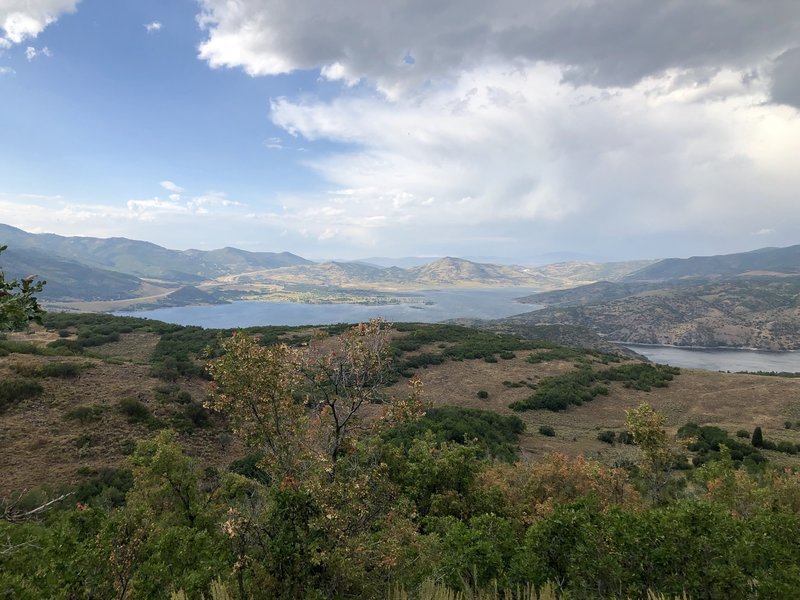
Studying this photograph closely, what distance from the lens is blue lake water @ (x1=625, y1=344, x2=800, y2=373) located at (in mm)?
140500

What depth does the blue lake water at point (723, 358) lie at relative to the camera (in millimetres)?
140500

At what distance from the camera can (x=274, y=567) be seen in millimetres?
7867

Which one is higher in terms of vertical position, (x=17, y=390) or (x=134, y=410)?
(x=17, y=390)

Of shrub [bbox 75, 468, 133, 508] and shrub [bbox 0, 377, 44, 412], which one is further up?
shrub [bbox 0, 377, 44, 412]

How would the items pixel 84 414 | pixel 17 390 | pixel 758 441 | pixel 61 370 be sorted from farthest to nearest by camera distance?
pixel 758 441 → pixel 61 370 → pixel 17 390 → pixel 84 414

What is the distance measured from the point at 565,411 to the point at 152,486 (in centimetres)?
5098

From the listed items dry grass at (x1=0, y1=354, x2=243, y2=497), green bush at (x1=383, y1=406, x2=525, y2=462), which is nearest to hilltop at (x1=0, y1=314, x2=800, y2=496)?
dry grass at (x1=0, y1=354, x2=243, y2=497)

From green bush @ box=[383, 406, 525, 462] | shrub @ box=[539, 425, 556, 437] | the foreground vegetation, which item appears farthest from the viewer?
shrub @ box=[539, 425, 556, 437]

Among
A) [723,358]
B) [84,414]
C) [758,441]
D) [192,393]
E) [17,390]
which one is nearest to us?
[84,414]

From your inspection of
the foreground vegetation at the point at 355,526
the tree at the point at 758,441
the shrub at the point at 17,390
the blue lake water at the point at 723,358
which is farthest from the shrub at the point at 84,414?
the blue lake water at the point at 723,358

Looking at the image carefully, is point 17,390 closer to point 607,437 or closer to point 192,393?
point 192,393

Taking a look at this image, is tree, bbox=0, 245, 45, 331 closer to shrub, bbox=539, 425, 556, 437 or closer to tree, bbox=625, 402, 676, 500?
tree, bbox=625, 402, 676, 500

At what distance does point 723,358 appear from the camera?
162 metres

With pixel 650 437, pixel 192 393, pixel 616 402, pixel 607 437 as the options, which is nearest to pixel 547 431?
pixel 607 437
